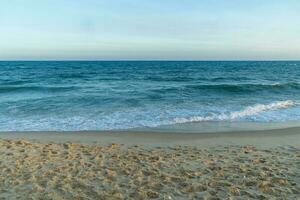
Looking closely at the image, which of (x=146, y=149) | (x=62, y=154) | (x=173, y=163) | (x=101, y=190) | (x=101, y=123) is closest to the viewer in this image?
(x=101, y=190)

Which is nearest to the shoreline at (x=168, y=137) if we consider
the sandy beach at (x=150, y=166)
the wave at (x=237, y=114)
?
the sandy beach at (x=150, y=166)

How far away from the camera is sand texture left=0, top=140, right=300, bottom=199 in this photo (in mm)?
5757

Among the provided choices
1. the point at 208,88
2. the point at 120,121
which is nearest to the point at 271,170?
the point at 120,121

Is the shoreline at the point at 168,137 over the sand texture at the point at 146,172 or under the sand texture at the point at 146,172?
under

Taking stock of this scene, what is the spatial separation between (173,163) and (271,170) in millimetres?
1915

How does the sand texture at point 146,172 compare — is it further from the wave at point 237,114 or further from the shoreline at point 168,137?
the wave at point 237,114

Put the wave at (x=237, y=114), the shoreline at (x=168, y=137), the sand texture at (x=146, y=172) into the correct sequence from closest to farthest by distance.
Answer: the sand texture at (x=146, y=172), the shoreline at (x=168, y=137), the wave at (x=237, y=114)

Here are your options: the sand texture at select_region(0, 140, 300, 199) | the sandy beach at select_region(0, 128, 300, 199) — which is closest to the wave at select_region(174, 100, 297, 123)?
the sandy beach at select_region(0, 128, 300, 199)

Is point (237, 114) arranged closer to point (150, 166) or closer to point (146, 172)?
point (150, 166)

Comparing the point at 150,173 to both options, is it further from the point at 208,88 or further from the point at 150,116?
the point at 208,88

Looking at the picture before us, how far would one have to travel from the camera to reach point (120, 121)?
42.8 feet

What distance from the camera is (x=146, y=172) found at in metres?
6.79

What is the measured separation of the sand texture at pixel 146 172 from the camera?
576 centimetres

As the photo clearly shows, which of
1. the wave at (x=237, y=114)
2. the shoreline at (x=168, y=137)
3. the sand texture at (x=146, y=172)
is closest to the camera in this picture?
the sand texture at (x=146, y=172)
